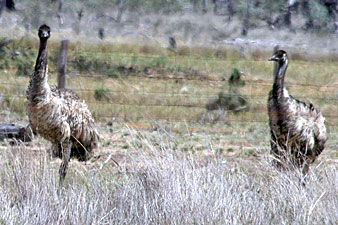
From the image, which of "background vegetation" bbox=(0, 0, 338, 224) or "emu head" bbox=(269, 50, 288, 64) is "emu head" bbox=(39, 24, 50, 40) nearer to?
"background vegetation" bbox=(0, 0, 338, 224)

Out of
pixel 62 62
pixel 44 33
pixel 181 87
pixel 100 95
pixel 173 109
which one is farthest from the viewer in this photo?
pixel 181 87

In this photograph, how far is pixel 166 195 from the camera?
536 cm

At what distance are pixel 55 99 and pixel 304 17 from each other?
24322 millimetres

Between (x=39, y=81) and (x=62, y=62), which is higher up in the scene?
(x=39, y=81)

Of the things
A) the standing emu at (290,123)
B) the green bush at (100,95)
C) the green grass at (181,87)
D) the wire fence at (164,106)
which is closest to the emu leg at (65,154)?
the green grass at (181,87)

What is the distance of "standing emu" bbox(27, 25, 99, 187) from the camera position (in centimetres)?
680

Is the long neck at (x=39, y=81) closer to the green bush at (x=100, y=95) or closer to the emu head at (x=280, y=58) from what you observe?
the emu head at (x=280, y=58)

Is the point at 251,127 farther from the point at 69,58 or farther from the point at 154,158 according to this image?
the point at 69,58

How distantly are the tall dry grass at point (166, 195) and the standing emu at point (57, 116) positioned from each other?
580 millimetres

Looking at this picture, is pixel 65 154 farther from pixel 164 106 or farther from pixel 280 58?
pixel 164 106

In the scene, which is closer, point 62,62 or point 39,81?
point 39,81

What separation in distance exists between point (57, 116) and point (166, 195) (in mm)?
2158

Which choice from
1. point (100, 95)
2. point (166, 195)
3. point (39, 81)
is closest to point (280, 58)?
point (39, 81)

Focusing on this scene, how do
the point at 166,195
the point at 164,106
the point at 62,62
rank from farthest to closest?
the point at 164,106, the point at 62,62, the point at 166,195
